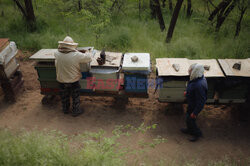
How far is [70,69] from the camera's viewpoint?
180 inches

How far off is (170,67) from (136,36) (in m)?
4.69

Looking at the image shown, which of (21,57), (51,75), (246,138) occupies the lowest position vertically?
(246,138)

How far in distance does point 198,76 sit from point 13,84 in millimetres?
4835

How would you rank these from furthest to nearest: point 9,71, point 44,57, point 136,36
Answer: point 136,36
point 9,71
point 44,57

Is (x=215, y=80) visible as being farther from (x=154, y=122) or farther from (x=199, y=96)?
(x=154, y=122)

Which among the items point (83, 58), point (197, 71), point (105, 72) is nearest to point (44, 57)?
point (83, 58)

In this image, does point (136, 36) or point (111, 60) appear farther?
point (136, 36)

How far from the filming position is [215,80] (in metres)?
4.62

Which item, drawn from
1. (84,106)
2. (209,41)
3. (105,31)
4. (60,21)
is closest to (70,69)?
(84,106)

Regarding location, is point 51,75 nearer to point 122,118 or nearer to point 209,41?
point 122,118

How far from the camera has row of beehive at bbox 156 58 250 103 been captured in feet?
14.8

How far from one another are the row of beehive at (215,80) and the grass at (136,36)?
283 centimetres

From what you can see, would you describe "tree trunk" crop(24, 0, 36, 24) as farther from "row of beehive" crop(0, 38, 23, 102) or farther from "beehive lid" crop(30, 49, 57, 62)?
"beehive lid" crop(30, 49, 57, 62)

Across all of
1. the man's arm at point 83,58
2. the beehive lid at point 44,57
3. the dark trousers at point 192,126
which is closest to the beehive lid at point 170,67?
the dark trousers at point 192,126
